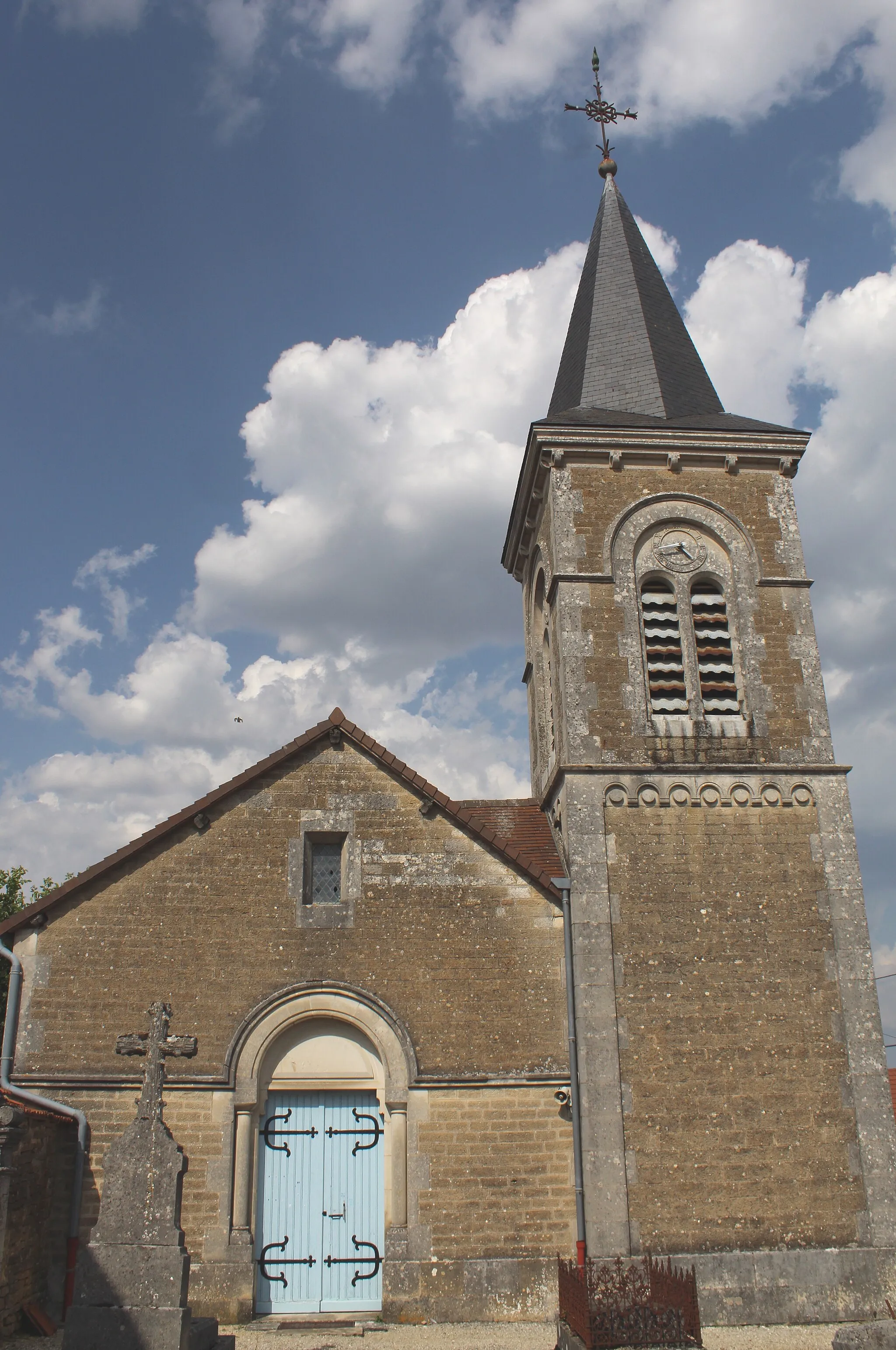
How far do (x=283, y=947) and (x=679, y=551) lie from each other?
775 centimetres

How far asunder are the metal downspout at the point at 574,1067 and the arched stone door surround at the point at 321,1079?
1812 millimetres

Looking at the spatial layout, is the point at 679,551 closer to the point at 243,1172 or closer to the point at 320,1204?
the point at 320,1204

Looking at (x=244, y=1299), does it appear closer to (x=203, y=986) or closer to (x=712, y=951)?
(x=203, y=986)

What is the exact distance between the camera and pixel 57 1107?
10742 mm

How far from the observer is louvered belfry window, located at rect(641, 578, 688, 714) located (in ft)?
44.4

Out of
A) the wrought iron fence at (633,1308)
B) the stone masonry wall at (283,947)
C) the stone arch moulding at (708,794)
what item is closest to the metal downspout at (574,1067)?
the stone masonry wall at (283,947)

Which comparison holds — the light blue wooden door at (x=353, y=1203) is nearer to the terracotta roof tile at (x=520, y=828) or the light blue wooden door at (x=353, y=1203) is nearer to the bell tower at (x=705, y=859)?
the bell tower at (x=705, y=859)

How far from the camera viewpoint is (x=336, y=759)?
42.0 ft

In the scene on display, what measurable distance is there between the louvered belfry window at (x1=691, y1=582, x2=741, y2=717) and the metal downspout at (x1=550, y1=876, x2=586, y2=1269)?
3.34m

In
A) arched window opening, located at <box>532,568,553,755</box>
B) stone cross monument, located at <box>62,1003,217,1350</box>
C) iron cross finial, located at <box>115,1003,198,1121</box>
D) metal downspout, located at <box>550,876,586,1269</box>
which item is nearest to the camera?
stone cross monument, located at <box>62,1003,217,1350</box>

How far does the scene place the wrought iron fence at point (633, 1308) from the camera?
8.23 m

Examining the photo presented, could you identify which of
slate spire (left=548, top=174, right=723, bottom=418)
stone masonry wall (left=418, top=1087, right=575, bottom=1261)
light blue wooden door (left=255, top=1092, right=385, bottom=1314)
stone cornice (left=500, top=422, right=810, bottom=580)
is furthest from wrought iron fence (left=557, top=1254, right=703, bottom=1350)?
slate spire (left=548, top=174, right=723, bottom=418)

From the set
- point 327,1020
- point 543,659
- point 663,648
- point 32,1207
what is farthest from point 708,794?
point 32,1207

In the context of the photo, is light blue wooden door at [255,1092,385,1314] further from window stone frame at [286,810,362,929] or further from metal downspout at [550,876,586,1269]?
metal downspout at [550,876,586,1269]
